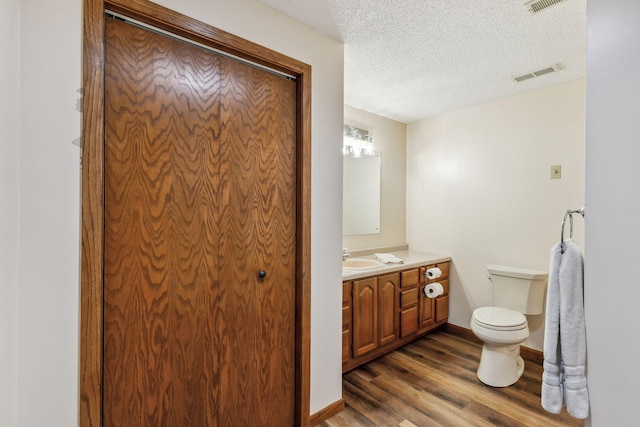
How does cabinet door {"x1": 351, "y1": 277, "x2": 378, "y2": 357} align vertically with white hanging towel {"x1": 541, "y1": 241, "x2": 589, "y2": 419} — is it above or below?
below

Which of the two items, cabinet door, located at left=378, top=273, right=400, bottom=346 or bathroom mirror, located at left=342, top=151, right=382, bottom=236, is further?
bathroom mirror, located at left=342, top=151, right=382, bottom=236

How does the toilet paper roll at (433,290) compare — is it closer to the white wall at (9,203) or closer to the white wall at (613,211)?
the white wall at (613,211)

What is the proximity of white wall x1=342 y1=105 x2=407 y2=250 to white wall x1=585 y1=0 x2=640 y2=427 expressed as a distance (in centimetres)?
211

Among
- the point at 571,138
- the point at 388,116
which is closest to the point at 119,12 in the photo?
the point at 388,116

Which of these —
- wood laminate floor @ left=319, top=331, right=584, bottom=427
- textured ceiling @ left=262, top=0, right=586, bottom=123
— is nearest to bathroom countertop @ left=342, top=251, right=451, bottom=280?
wood laminate floor @ left=319, top=331, right=584, bottom=427

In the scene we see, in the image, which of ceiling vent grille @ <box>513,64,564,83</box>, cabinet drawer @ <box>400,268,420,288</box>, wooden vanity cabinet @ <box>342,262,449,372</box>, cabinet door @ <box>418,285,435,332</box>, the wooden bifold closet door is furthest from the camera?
cabinet door @ <box>418,285,435,332</box>

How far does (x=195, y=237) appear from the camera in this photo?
1361 mm

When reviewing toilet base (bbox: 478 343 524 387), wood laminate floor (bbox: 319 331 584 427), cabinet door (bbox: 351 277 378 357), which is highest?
cabinet door (bbox: 351 277 378 357)

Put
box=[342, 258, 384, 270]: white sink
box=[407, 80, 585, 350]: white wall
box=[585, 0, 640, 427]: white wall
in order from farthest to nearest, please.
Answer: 1. box=[342, 258, 384, 270]: white sink
2. box=[407, 80, 585, 350]: white wall
3. box=[585, 0, 640, 427]: white wall

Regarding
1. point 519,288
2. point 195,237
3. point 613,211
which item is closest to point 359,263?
point 519,288

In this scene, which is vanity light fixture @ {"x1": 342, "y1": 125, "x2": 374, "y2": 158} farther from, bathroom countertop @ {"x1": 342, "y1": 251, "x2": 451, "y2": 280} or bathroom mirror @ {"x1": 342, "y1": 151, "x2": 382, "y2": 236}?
bathroom countertop @ {"x1": 342, "y1": 251, "x2": 451, "y2": 280}

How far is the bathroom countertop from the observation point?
2245mm

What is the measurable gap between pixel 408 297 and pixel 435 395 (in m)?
0.82

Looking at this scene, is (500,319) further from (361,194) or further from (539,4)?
(539,4)
